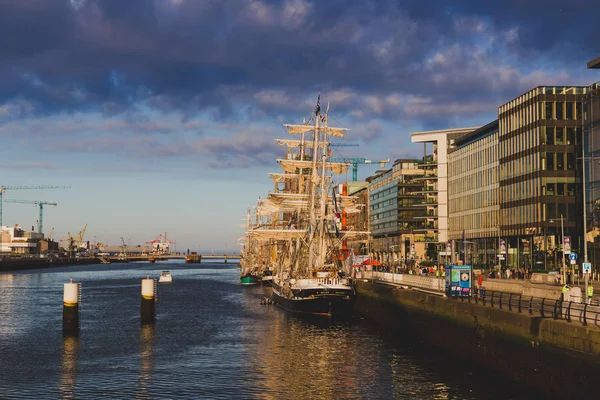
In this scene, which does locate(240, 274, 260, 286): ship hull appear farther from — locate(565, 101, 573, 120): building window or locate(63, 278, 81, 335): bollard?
locate(63, 278, 81, 335): bollard

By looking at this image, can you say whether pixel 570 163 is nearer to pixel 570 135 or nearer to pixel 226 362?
pixel 570 135

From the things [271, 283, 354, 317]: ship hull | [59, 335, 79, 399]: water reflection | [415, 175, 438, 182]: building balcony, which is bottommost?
[59, 335, 79, 399]: water reflection

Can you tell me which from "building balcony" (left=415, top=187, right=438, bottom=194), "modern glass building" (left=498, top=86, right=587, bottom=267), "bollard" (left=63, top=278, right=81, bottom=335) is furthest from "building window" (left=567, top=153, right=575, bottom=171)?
"bollard" (left=63, top=278, right=81, bottom=335)

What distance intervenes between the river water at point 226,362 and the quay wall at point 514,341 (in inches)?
37.9

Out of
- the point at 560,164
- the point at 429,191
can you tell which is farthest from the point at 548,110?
the point at 429,191

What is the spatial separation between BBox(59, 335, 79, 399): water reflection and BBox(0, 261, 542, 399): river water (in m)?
0.05

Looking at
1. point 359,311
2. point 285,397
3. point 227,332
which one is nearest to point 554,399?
point 285,397

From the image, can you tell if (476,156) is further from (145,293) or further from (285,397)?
(285,397)

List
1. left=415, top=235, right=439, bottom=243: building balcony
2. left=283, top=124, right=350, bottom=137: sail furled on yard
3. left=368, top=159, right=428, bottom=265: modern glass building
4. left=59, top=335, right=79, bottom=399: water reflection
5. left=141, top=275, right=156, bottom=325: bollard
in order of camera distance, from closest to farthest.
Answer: left=59, top=335, right=79, bottom=399: water reflection → left=141, top=275, right=156, bottom=325: bollard → left=283, top=124, right=350, bottom=137: sail furled on yard → left=415, top=235, right=439, bottom=243: building balcony → left=368, top=159, right=428, bottom=265: modern glass building

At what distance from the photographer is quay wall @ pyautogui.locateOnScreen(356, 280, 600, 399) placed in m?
29.7

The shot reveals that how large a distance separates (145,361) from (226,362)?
186 inches

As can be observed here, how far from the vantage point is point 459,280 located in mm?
49156

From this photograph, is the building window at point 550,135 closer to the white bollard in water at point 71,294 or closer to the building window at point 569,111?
the building window at point 569,111

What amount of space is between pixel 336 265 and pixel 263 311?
30.3 feet
